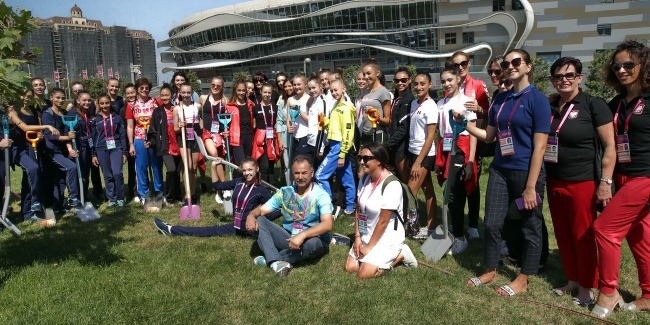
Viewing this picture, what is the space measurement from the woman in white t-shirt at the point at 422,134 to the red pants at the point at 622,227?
2.13 meters

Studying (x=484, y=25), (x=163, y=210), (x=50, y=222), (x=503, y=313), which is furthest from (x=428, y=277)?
(x=484, y=25)

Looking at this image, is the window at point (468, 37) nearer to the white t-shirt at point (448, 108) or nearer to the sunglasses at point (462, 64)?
the sunglasses at point (462, 64)

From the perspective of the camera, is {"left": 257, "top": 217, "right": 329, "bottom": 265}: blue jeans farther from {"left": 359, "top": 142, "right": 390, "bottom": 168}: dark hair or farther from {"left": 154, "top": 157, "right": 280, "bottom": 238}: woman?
{"left": 359, "top": 142, "right": 390, "bottom": 168}: dark hair

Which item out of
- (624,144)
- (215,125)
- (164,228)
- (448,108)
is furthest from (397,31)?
(624,144)

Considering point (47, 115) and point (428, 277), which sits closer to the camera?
point (428, 277)

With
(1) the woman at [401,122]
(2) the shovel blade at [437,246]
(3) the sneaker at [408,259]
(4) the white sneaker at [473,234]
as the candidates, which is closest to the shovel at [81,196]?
(1) the woman at [401,122]

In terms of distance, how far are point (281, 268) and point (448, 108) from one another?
269 cm

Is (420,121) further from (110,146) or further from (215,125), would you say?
(110,146)

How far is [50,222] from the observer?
689 cm

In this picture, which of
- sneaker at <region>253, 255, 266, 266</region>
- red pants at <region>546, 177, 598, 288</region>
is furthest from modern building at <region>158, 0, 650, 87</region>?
sneaker at <region>253, 255, 266, 266</region>

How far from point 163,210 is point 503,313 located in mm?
5898

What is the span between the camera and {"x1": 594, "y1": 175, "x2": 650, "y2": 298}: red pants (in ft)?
11.9

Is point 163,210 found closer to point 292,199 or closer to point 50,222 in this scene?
point 50,222

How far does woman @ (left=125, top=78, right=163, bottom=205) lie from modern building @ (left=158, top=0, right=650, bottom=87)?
2044 inches
